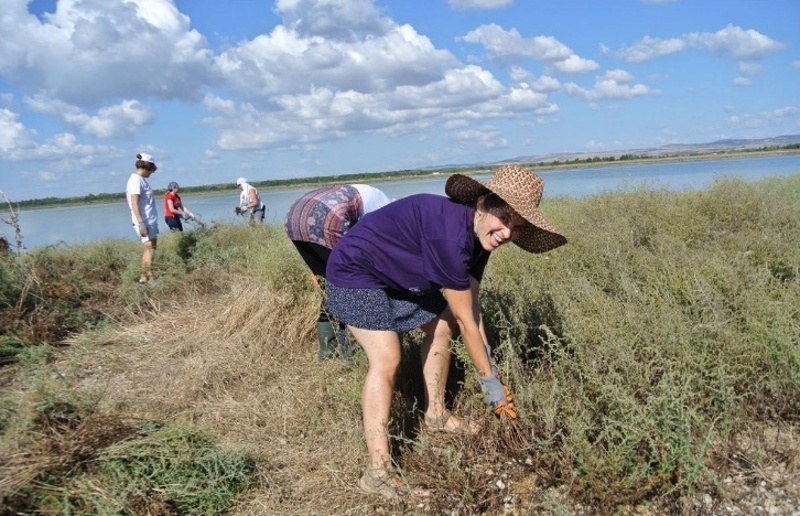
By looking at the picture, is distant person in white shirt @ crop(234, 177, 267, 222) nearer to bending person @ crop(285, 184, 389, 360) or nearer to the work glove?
bending person @ crop(285, 184, 389, 360)

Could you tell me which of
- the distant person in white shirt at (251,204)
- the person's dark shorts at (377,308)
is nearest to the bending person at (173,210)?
the distant person in white shirt at (251,204)

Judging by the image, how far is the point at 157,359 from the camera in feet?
13.0

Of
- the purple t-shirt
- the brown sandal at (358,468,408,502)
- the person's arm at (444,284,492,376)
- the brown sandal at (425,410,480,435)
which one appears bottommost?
the brown sandal at (358,468,408,502)

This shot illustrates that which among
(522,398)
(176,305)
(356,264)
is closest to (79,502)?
(356,264)

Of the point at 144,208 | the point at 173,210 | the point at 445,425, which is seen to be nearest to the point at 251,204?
the point at 173,210

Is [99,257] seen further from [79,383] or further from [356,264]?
[356,264]

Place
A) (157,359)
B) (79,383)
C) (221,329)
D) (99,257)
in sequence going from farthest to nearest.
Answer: (99,257) → (221,329) → (157,359) → (79,383)

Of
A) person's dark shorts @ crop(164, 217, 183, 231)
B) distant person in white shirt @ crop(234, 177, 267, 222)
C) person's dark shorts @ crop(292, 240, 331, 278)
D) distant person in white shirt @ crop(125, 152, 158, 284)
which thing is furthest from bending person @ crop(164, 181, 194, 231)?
person's dark shorts @ crop(292, 240, 331, 278)

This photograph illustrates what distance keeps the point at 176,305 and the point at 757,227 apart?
5226 mm

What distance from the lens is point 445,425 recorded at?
2.52 meters

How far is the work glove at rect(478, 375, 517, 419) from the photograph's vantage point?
90.7 inches

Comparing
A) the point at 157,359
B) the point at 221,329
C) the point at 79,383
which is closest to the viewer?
the point at 79,383

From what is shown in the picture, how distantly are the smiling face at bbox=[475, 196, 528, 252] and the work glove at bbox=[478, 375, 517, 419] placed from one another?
572 millimetres

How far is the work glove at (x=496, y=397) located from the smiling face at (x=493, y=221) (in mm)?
572
